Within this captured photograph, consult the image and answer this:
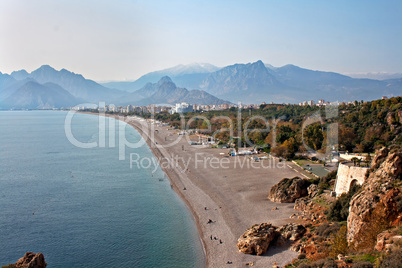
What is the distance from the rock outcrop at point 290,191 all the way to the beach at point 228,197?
0.40 metres

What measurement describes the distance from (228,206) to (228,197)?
1.34 m

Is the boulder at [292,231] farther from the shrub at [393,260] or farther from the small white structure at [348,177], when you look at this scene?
the shrub at [393,260]

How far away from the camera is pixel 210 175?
21.0 m

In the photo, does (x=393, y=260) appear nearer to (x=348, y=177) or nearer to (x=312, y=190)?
(x=348, y=177)

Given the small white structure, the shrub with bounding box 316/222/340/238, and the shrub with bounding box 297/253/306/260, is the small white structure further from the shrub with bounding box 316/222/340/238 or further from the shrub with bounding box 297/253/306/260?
the shrub with bounding box 297/253/306/260

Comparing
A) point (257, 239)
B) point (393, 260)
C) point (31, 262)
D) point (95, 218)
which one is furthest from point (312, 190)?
point (31, 262)

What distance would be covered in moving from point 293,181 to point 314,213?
365cm

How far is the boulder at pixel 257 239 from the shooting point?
10.4m

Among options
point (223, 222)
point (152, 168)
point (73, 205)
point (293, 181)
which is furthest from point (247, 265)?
point (152, 168)

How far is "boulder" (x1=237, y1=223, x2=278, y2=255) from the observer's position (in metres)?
10.4

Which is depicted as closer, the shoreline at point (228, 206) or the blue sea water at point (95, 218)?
the shoreline at point (228, 206)

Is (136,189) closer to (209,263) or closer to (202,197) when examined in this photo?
(202,197)

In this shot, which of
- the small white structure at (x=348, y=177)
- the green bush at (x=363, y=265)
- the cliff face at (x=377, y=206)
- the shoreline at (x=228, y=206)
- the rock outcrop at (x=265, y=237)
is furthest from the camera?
the small white structure at (x=348, y=177)

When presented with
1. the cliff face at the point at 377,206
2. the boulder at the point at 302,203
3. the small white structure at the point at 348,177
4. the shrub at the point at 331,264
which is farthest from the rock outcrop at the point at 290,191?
the shrub at the point at 331,264
